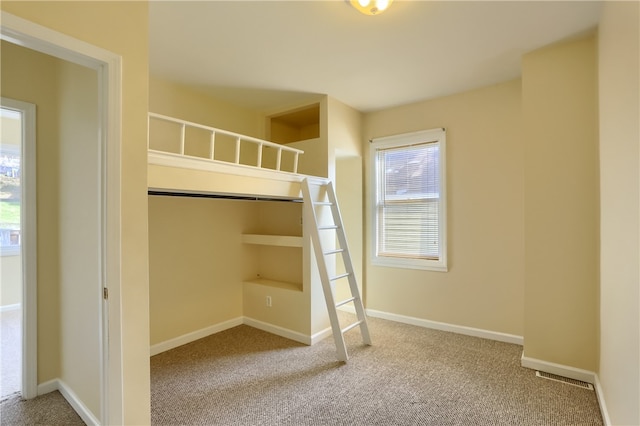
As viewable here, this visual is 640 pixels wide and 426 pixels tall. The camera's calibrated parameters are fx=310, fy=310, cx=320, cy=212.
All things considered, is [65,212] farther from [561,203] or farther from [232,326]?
[561,203]

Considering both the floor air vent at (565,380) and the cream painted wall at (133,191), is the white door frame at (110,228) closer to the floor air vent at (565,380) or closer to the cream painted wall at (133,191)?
the cream painted wall at (133,191)

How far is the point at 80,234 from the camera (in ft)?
6.32

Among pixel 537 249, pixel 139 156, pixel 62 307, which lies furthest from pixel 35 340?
pixel 537 249

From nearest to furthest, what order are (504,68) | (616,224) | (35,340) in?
1. (616,224)
2. (35,340)
3. (504,68)

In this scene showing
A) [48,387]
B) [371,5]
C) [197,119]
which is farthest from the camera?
[197,119]

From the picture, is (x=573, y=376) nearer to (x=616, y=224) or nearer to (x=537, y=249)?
(x=537, y=249)

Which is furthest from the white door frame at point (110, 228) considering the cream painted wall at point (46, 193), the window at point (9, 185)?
the window at point (9, 185)

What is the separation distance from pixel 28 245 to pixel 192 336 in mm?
1632

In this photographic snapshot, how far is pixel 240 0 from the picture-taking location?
6.19 feet

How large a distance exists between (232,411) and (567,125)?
3177mm

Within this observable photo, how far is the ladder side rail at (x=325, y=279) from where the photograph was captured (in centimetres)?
269

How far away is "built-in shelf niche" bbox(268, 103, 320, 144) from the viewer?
3.89m

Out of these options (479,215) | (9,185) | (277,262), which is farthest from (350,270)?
(9,185)

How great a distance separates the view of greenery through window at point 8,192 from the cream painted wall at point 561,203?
19.4ft
